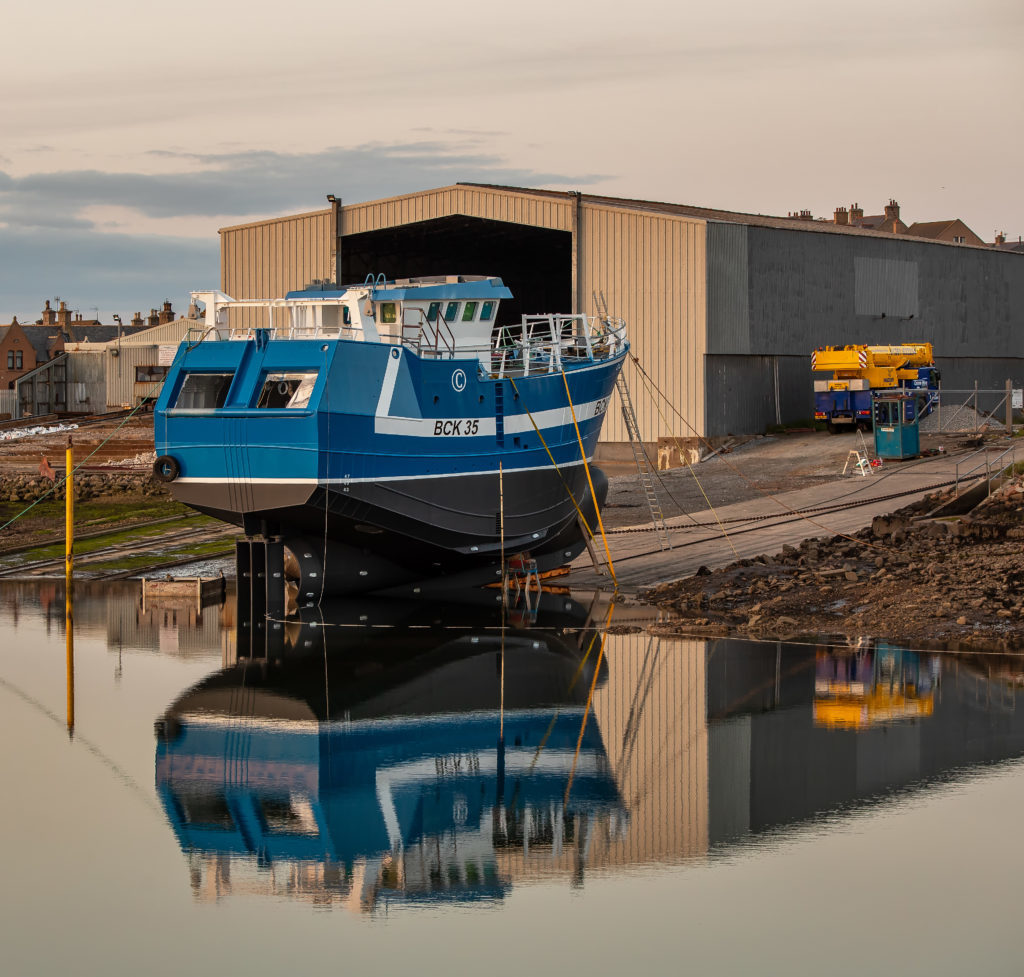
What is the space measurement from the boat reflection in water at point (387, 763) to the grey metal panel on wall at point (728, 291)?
899 inches

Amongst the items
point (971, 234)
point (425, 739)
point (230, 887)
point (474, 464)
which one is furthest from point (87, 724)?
point (971, 234)

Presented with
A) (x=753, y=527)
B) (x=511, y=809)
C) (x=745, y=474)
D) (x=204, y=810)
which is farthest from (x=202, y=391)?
(x=745, y=474)

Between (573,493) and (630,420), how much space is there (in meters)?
2.03

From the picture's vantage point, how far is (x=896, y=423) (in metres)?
37.9

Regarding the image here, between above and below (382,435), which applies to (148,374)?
above

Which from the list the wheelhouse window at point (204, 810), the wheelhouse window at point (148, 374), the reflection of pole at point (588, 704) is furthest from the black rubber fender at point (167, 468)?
the wheelhouse window at point (148, 374)

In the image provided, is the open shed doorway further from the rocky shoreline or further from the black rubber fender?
the black rubber fender

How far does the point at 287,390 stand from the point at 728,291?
23.6 metres

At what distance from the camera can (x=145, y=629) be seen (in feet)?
66.8

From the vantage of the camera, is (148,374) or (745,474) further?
(148,374)

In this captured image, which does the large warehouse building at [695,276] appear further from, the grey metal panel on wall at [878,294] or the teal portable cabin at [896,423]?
the teal portable cabin at [896,423]

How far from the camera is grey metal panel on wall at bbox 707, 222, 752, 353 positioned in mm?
40594

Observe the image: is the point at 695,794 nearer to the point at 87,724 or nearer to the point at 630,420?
the point at 87,724

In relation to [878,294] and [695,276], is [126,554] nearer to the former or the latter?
[695,276]
